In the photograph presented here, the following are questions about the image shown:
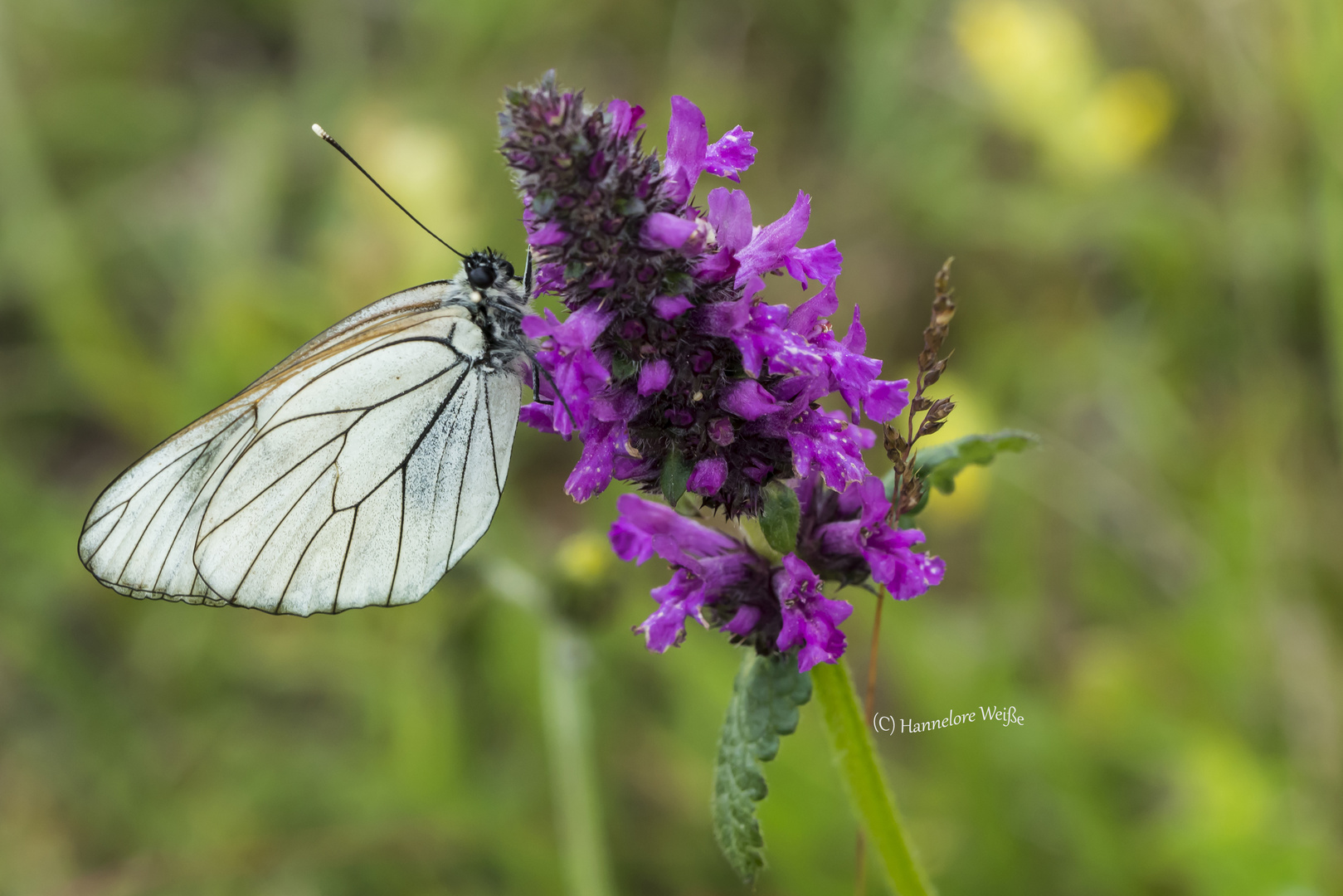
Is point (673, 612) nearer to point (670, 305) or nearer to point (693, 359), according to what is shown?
point (693, 359)

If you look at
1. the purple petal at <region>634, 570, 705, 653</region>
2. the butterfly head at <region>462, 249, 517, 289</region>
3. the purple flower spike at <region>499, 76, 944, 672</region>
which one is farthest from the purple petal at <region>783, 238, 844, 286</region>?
the butterfly head at <region>462, 249, 517, 289</region>

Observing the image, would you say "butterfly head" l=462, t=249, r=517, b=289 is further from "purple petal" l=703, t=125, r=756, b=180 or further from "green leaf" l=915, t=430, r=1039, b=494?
"green leaf" l=915, t=430, r=1039, b=494

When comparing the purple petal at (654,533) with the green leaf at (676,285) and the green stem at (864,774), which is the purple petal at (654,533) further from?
the green leaf at (676,285)

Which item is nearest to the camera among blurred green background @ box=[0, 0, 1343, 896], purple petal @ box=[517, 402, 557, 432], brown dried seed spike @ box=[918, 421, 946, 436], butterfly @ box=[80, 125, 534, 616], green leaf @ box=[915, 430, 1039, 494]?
brown dried seed spike @ box=[918, 421, 946, 436]

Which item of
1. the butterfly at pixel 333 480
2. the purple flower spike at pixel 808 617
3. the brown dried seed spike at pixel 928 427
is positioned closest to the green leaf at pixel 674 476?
the purple flower spike at pixel 808 617

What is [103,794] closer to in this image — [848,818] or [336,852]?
[336,852]

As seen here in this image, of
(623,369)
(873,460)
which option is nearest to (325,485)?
(623,369)
